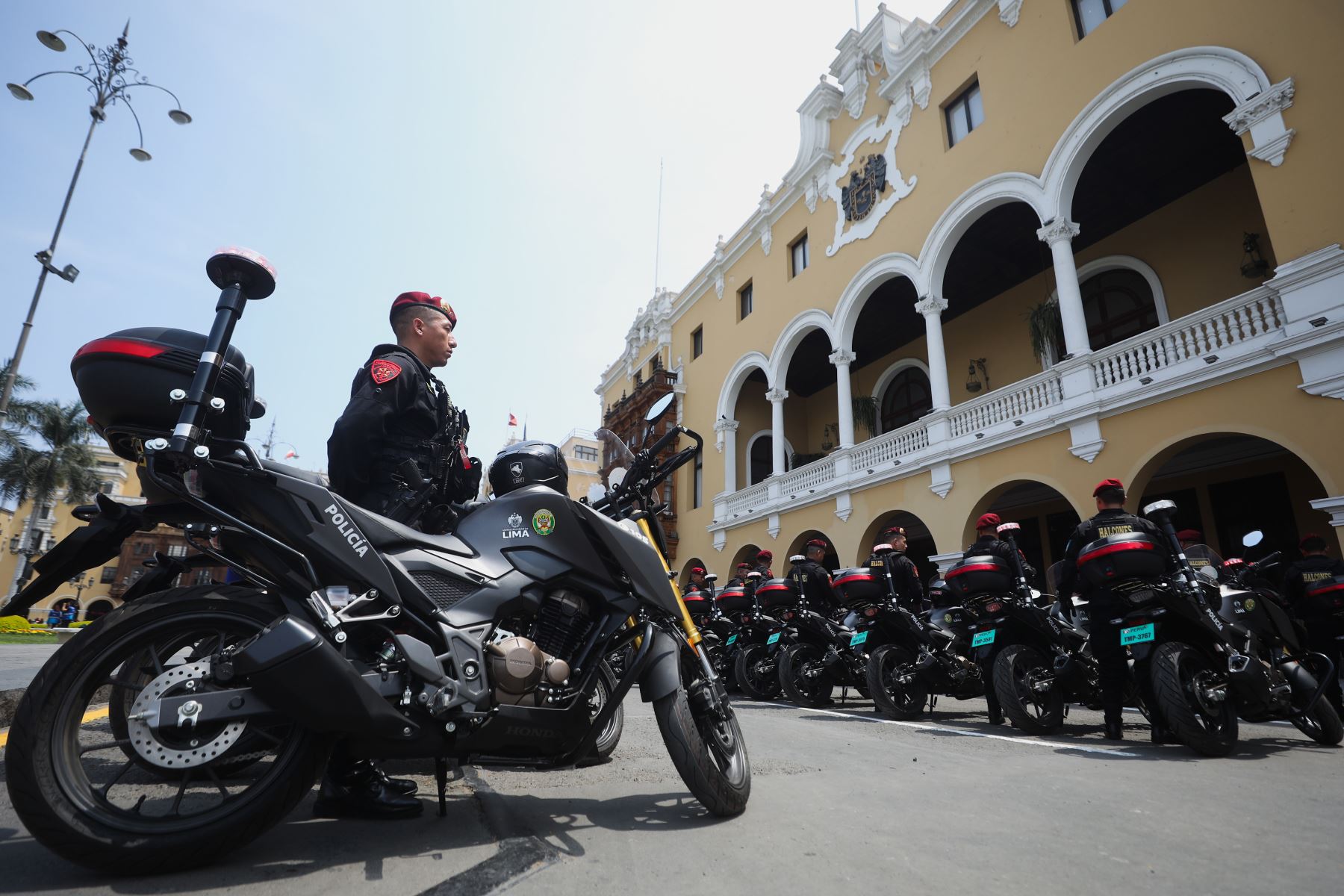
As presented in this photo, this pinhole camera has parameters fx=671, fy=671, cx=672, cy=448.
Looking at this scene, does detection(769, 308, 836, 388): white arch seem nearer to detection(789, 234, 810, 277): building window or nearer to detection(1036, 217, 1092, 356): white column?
detection(789, 234, 810, 277): building window

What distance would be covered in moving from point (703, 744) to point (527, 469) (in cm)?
115

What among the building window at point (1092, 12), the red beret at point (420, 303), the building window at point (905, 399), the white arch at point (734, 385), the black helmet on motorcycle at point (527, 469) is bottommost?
the black helmet on motorcycle at point (527, 469)

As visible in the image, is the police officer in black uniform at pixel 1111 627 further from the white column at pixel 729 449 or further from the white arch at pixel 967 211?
the white column at pixel 729 449

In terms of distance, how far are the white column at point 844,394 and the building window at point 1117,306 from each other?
5014 mm

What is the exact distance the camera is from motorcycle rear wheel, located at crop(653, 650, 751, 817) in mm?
2139

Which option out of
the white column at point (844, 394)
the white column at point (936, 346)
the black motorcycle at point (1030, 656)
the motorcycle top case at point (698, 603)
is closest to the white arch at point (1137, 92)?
the white column at point (936, 346)

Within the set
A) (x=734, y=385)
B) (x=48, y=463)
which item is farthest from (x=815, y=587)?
(x=48, y=463)

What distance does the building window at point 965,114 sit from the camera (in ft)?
44.8

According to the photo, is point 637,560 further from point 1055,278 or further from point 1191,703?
point 1055,278

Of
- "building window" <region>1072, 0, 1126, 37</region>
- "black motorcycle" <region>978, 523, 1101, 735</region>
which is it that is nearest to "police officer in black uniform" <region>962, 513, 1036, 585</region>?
"black motorcycle" <region>978, 523, 1101, 735</region>

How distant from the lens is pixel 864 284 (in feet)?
51.9

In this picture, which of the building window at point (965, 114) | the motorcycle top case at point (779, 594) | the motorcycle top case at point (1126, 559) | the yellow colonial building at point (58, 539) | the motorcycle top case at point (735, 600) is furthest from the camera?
the yellow colonial building at point (58, 539)

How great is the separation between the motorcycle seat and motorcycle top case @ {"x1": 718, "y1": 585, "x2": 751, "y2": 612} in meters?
7.33

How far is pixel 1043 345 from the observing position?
13125 millimetres
